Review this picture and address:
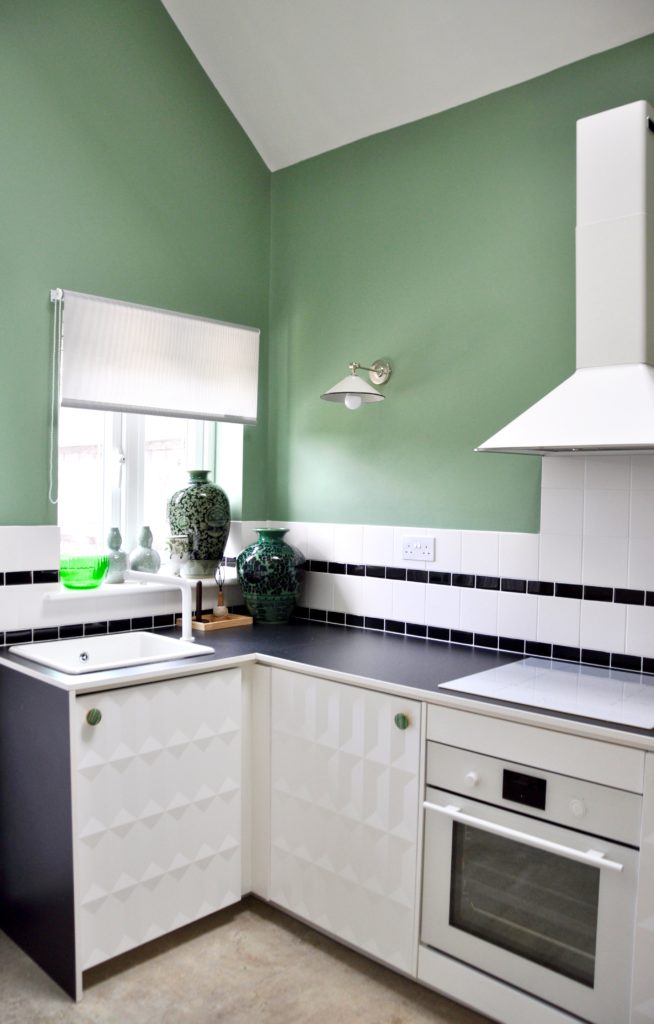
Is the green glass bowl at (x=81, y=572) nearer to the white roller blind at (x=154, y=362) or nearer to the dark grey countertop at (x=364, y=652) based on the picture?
the dark grey countertop at (x=364, y=652)

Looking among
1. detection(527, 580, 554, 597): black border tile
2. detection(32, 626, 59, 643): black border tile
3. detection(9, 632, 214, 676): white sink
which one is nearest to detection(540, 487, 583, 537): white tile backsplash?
detection(527, 580, 554, 597): black border tile

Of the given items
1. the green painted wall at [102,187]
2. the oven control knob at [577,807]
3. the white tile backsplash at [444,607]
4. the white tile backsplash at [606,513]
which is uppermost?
the green painted wall at [102,187]

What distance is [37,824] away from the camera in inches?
83.2

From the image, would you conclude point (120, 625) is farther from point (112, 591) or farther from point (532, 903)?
point (532, 903)

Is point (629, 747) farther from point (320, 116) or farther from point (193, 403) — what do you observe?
point (320, 116)

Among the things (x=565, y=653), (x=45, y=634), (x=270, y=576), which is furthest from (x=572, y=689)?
(x=45, y=634)

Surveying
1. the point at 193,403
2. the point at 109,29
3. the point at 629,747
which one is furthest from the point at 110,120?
the point at 629,747

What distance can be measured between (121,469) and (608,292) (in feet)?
5.91

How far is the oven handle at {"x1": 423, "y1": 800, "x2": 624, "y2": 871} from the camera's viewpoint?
5.42ft

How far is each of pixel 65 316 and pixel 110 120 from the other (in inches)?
28.0

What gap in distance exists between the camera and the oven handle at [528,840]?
165cm

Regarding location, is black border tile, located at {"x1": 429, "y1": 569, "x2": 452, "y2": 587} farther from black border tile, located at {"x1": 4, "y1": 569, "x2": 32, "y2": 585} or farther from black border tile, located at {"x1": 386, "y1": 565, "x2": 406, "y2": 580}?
black border tile, located at {"x1": 4, "y1": 569, "x2": 32, "y2": 585}

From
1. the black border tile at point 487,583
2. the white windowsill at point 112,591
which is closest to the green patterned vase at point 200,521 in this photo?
the white windowsill at point 112,591

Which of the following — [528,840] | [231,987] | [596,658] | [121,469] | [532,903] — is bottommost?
[231,987]
